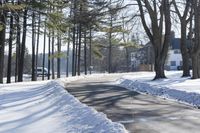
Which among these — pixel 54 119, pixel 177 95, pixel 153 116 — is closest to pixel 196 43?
pixel 177 95

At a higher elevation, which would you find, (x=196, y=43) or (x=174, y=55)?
(x=174, y=55)

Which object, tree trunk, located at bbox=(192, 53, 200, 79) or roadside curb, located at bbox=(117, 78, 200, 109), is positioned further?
tree trunk, located at bbox=(192, 53, 200, 79)

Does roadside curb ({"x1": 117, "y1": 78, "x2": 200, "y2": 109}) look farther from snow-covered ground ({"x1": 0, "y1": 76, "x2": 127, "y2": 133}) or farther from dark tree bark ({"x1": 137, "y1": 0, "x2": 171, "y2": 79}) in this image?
dark tree bark ({"x1": 137, "y1": 0, "x2": 171, "y2": 79})

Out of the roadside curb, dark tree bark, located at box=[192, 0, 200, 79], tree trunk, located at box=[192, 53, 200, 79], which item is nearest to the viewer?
the roadside curb

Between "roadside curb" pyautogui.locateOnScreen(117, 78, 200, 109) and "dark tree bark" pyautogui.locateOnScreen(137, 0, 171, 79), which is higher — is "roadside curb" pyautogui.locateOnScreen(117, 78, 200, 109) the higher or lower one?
the lower one

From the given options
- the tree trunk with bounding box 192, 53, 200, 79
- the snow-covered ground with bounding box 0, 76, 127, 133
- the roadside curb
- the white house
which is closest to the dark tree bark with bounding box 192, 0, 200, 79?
the tree trunk with bounding box 192, 53, 200, 79

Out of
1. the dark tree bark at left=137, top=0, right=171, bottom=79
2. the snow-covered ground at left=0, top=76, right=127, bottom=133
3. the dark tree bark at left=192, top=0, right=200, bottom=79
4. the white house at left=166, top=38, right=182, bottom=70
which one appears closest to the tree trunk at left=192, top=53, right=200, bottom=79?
the dark tree bark at left=192, top=0, right=200, bottom=79

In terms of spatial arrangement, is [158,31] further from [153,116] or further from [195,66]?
[153,116]

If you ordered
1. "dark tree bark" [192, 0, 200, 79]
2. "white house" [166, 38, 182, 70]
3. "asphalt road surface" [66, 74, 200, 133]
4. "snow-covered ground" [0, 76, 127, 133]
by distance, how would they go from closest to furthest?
"snow-covered ground" [0, 76, 127, 133] → "asphalt road surface" [66, 74, 200, 133] → "dark tree bark" [192, 0, 200, 79] → "white house" [166, 38, 182, 70]

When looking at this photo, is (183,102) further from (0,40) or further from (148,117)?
(0,40)

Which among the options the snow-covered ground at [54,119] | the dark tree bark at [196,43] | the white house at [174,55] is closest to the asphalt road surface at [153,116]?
the snow-covered ground at [54,119]

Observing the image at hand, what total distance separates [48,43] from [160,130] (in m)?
46.0

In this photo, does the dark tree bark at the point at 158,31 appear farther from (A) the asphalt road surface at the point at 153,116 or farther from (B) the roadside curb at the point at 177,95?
(A) the asphalt road surface at the point at 153,116

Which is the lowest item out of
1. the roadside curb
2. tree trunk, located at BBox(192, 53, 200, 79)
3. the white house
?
the roadside curb
